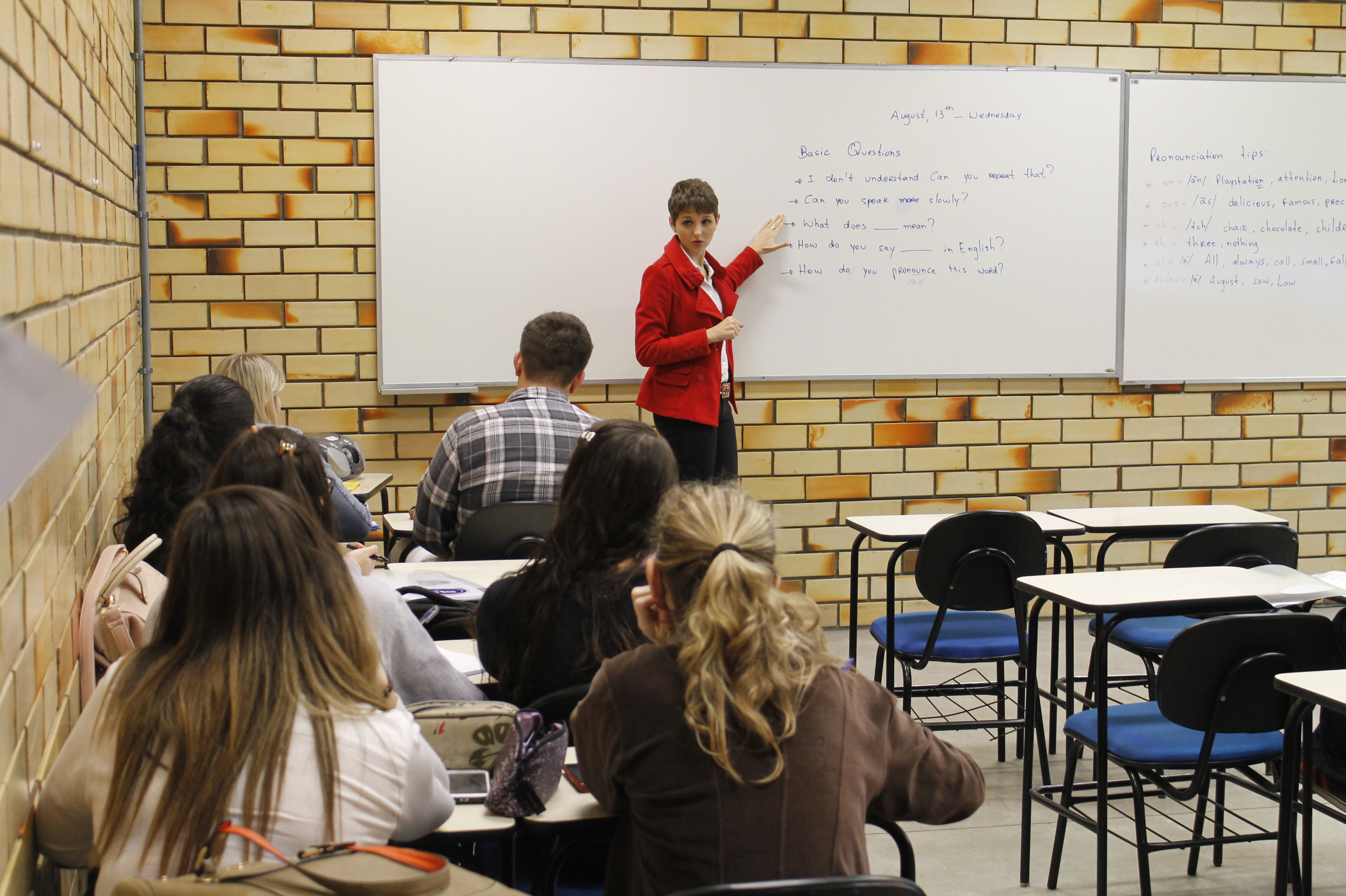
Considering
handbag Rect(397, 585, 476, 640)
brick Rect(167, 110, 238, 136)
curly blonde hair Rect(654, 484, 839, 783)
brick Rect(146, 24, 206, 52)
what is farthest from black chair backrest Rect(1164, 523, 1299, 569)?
brick Rect(146, 24, 206, 52)

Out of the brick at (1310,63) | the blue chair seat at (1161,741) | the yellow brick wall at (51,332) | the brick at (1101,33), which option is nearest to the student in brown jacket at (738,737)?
the yellow brick wall at (51,332)

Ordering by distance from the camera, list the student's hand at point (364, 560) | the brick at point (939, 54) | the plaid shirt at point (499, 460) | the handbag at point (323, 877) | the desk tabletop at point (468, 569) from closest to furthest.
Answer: the handbag at point (323, 877), the student's hand at point (364, 560), the desk tabletop at point (468, 569), the plaid shirt at point (499, 460), the brick at point (939, 54)

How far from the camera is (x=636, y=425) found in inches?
76.4

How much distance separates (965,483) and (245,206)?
3076 mm

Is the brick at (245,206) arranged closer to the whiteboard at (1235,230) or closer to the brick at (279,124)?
the brick at (279,124)

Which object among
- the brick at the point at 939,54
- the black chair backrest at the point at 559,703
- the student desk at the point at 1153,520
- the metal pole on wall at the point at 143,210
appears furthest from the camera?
the brick at the point at 939,54

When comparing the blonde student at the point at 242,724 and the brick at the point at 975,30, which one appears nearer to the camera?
the blonde student at the point at 242,724

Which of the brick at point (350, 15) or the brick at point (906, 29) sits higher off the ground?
the brick at point (906, 29)

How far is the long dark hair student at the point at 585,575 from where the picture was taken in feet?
5.81

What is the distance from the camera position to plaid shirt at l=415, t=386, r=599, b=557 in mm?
2910

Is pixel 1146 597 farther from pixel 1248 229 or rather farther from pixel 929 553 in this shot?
pixel 1248 229

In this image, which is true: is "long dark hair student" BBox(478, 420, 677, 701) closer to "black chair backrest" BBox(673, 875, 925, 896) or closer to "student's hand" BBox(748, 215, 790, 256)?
"black chair backrest" BBox(673, 875, 925, 896)

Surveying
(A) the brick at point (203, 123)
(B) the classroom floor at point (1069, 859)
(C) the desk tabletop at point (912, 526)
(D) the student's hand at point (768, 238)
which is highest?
(A) the brick at point (203, 123)

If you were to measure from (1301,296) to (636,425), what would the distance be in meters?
A: 4.09
